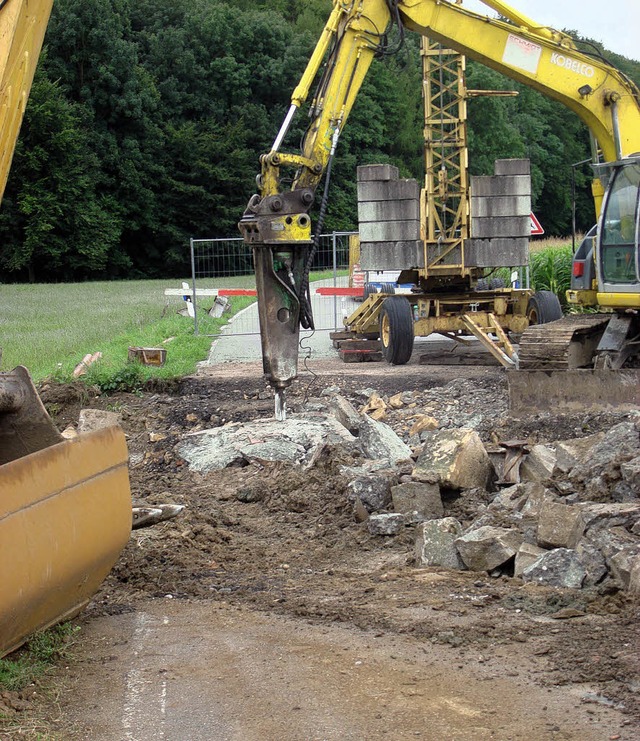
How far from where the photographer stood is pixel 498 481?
788cm

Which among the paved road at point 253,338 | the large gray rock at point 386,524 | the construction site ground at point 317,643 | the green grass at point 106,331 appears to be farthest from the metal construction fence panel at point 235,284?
the construction site ground at point 317,643

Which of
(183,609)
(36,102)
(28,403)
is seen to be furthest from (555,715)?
(36,102)

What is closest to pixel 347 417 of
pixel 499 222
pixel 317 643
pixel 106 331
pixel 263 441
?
pixel 263 441

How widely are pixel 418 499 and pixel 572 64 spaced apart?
23.0ft

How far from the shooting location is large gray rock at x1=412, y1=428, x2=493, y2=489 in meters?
7.50

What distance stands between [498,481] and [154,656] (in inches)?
140

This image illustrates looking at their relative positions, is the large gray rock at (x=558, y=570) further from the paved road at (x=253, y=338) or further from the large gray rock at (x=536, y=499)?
the paved road at (x=253, y=338)

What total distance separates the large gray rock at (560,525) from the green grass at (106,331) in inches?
236

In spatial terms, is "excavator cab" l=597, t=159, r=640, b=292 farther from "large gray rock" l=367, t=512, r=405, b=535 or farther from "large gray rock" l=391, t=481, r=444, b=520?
"large gray rock" l=367, t=512, r=405, b=535

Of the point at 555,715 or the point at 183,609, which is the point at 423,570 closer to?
the point at 183,609

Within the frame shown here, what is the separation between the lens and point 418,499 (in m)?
7.33

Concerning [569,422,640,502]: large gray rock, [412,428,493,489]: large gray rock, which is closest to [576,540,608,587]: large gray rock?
[569,422,640,502]: large gray rock

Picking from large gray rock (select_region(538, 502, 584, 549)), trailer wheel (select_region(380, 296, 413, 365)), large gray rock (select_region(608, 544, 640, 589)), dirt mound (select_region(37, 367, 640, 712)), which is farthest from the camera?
trailer wheel (select_region(380, 296, 413, 365))

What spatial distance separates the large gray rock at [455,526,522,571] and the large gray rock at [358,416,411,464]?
2.51 meters
